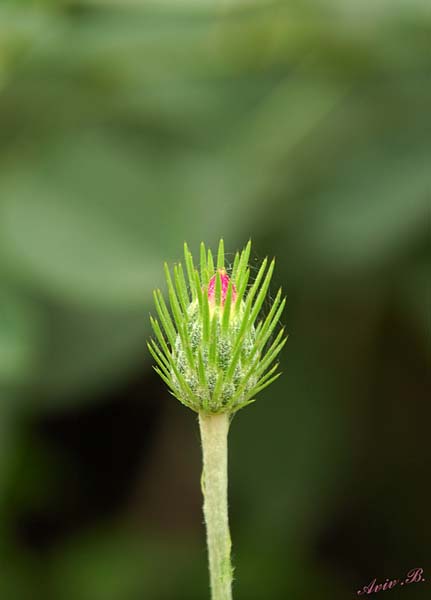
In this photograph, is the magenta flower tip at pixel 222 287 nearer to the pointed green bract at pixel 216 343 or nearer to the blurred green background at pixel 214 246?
the pointed green bract at pixel 216 343

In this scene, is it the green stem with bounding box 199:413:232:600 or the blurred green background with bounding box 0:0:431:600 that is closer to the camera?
the green stem with bounding box 199:413:232:600

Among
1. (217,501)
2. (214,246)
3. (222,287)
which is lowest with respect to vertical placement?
(217,501)

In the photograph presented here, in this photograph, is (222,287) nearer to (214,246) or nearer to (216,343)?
(216,343)

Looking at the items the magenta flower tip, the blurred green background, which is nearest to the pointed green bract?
the magenta flower tip

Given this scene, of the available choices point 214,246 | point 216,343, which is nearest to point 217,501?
point 216,343

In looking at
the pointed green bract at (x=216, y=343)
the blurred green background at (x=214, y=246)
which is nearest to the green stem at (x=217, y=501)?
the pointed green bract at (x=216, y=343)

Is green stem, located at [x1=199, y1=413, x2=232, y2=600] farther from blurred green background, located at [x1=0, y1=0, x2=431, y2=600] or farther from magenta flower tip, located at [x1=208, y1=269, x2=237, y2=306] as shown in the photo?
blurred green background, located at [x1=0, y1=0, x2=431, y2=600]
